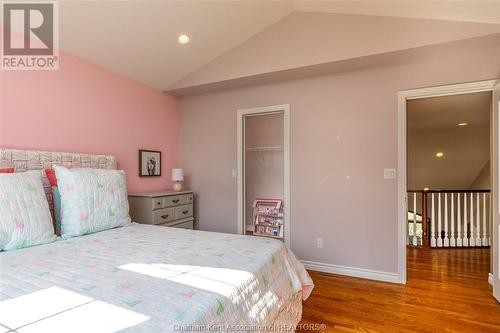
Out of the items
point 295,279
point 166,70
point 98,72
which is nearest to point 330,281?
point 295,279

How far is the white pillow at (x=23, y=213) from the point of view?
1.60m

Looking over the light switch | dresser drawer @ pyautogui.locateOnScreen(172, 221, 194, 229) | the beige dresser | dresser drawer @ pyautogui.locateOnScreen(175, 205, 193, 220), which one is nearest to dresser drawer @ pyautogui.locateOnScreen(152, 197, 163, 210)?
the beige dresser

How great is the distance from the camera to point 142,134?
3391 mm

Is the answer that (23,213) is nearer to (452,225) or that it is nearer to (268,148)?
(268,148)

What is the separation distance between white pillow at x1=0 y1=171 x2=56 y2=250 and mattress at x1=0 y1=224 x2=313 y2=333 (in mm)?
81

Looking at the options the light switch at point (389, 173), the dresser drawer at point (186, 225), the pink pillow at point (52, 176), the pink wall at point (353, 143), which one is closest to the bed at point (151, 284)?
the pink pillow at point (52, 176)

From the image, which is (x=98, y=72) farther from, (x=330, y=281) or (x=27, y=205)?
(x=330, y=281)

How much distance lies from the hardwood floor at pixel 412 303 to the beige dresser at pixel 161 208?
1758 mm

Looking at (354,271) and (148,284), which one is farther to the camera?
(354,271)

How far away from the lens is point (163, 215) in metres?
3.06

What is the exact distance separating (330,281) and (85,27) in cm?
341
